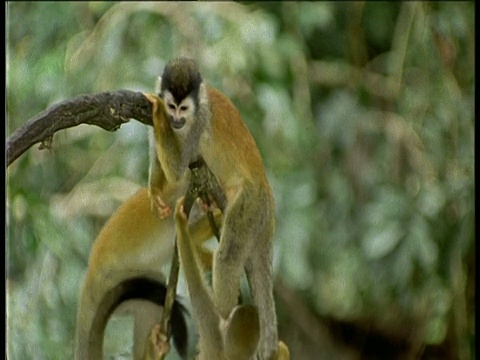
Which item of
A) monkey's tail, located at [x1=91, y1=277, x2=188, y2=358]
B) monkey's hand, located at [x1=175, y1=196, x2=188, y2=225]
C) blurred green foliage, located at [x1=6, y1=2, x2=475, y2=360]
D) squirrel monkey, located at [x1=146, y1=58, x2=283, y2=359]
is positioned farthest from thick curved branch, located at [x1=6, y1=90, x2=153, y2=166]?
blurred green foliage, located at [x1=6, y1=2, x2=475, y2=360]

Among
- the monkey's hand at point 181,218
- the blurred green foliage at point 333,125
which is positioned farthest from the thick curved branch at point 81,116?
the blurred green foliage at point 333,125

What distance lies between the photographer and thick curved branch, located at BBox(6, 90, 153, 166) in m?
0.94

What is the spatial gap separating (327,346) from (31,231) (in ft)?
3.54

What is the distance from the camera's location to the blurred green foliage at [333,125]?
206 cm

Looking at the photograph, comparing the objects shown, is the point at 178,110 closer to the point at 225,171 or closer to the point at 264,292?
the point at 225,171

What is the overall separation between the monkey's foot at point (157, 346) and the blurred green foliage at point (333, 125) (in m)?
0.73

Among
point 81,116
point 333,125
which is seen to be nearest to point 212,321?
point 81,116

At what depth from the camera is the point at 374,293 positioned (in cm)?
271

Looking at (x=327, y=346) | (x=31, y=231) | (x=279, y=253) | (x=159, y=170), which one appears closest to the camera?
(x=159, y=170)

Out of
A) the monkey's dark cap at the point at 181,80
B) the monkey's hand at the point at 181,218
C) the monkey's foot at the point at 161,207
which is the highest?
the monkey's dark cap at the point at 181,80

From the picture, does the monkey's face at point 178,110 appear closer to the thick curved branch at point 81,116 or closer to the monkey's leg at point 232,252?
the thick curved branch at point 81,116

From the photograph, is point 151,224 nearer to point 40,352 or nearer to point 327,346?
point 40,352

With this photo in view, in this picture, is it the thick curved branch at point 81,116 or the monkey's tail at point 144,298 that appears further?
the monkey's tail at point 144,298

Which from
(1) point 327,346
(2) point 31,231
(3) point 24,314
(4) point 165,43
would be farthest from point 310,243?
(3) point 24,314
